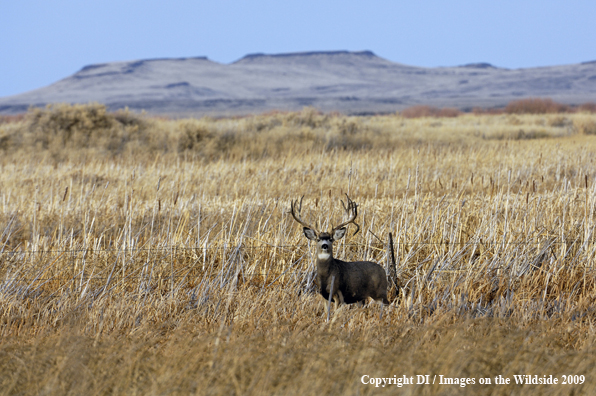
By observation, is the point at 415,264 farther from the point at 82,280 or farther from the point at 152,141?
the point at 152,141

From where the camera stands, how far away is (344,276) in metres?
4.50

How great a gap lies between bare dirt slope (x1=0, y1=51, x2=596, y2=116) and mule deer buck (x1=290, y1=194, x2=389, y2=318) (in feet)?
344

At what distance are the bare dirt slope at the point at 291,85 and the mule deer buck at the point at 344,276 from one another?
105 m

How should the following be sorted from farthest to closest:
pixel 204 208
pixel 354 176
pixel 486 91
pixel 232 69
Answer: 1. pixel 232 69
2. pixel 486 91
3. pixel 354 176
4. pixel 204 208

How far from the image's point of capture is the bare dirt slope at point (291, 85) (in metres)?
122

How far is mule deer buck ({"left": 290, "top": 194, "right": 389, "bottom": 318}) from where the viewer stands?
427cm

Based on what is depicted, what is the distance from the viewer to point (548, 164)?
551 inches

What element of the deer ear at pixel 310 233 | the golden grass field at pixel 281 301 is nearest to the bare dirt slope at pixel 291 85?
the golden grass field at pixel 281 301

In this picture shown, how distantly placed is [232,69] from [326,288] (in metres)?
182

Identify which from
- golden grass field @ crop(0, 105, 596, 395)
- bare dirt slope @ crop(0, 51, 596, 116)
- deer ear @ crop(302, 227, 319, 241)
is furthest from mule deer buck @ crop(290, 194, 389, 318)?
bare dirt slope @ crop(0, 51, 596, 116)

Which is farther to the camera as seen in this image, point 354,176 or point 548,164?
point 548,164

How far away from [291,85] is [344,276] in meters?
160

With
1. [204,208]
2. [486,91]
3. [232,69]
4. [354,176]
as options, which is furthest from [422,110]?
[232,69]

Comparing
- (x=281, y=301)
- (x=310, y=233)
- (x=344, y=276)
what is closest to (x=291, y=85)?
(x=281, y=301)
